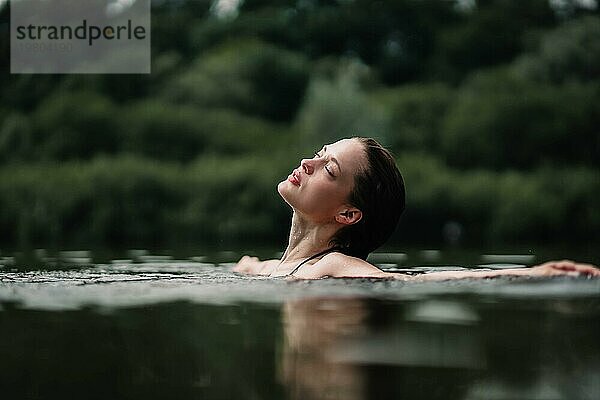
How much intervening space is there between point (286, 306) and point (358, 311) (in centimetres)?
15

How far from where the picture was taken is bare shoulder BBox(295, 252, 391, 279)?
6.44 feet

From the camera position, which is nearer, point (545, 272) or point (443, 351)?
point (443, 351)

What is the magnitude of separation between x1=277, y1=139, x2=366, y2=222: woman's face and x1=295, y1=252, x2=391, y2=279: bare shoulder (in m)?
0.15

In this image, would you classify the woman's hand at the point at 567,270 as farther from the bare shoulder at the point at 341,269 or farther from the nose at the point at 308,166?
the nose at the point at 308,166

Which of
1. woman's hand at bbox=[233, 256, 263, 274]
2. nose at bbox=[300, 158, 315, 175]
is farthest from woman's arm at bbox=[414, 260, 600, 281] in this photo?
woman's hand at bbox=[233, 256, 263, 274]

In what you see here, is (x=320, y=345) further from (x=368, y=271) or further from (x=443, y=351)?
(x=368, y=271)

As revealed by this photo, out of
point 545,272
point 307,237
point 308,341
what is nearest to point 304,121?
point 307,237

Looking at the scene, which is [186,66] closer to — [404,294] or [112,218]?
[112,218]

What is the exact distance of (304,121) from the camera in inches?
275

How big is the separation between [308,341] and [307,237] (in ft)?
3.57

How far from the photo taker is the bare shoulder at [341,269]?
1.96 m

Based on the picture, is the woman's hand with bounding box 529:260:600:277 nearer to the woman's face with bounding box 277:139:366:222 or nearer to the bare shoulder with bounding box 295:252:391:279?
the bare shoulder with bounding box 295:252:391:279

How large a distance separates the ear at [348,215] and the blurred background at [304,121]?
2681mm

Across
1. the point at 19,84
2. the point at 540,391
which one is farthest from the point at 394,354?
the point at 19,84
